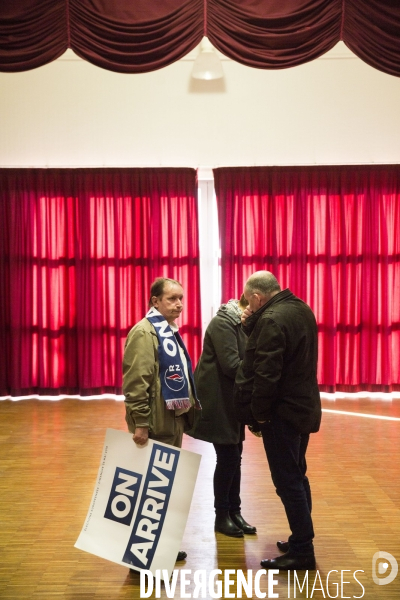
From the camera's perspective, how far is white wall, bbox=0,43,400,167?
7.81m

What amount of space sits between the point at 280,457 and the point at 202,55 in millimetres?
5622

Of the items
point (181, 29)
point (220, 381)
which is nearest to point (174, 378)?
point (220, 381)

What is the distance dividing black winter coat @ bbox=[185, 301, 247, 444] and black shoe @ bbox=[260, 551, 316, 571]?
63cm

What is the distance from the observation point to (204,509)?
165 inches

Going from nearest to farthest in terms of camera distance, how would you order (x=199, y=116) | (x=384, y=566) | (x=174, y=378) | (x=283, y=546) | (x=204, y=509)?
(x=174, y=378) → (x=384, y=566) → (x=283, y=546) → (x=204, y=509) → (x=199, y=116)

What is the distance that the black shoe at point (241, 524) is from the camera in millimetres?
3752

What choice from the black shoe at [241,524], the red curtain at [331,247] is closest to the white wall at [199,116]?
the red curtain at [331,247]

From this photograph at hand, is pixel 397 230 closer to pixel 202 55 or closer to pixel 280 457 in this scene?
pixel 202 55

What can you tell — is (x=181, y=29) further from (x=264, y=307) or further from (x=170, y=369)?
(x=170, y=369)

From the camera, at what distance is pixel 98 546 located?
3076mm

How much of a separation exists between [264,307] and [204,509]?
1.66 metres

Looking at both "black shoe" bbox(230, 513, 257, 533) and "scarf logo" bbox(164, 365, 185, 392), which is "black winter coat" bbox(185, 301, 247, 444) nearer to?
"scarf logo" bbox(164, 365, 185, 392)

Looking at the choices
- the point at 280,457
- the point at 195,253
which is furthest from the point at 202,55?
the point at 280,457

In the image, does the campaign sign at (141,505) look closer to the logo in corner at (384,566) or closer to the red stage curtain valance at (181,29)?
the logo in corner at (384,566)
